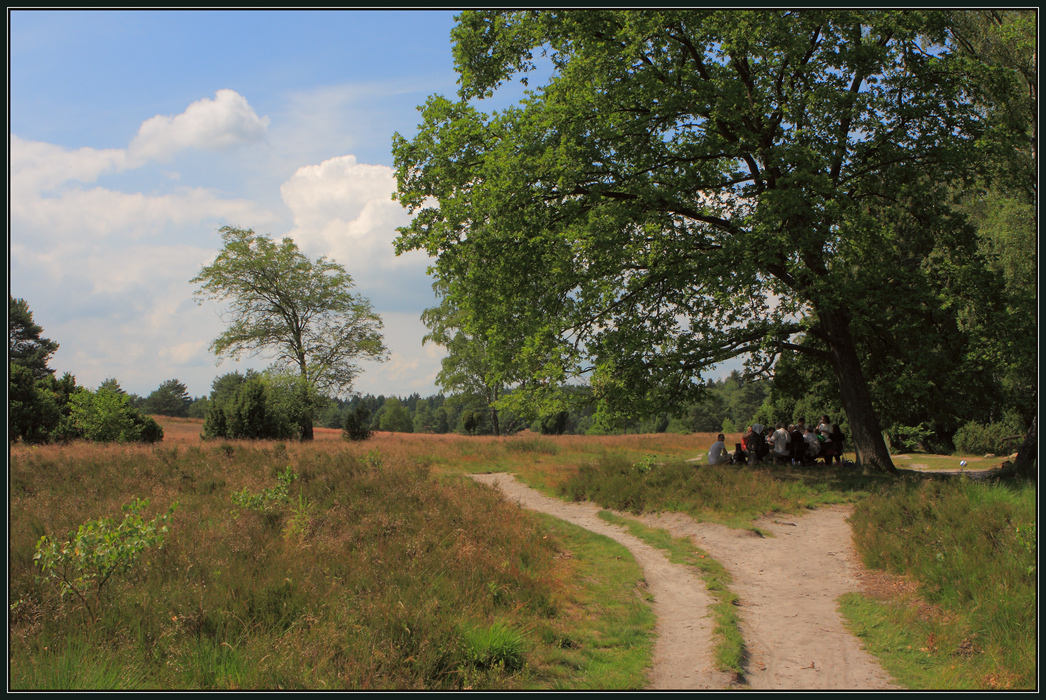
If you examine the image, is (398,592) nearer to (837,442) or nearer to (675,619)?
(675,619)

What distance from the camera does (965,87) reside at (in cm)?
1488

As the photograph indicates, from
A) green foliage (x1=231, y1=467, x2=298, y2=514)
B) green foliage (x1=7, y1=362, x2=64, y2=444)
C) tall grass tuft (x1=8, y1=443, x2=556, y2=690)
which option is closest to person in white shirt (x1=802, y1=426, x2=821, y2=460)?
tall grass tuft (x1=8, y1=443, x2=556, y2=690)

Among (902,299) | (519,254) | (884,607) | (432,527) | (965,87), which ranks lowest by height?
(884,607)

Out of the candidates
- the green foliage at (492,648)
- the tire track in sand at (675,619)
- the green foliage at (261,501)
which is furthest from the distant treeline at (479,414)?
the green foliage at (492,648)

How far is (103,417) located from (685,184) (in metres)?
26.2

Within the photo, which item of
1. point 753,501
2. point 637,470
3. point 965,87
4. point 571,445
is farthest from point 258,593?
point 571,445

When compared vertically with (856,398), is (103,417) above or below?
below

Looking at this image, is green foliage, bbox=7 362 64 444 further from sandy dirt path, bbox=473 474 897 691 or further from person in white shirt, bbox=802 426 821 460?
person in white shirt, bbox=802 426 821 460

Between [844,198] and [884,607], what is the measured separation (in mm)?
9626

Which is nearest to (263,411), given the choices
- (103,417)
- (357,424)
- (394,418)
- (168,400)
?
(357,424)

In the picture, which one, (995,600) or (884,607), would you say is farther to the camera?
(884,607)

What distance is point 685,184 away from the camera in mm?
15367

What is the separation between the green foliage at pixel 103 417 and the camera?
26.3 metres

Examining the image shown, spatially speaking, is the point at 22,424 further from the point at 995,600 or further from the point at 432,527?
the point at 995,600
